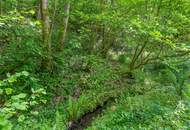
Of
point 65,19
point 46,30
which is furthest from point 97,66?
point 46,30

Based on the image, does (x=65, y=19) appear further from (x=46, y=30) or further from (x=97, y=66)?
(x=97, y=66)

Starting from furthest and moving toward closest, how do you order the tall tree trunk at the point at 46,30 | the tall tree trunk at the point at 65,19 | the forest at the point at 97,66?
1. the tall tree trunk at the point at 65,19
2. the tall tree trunk at the point at 46,30
3. the forest at the point at 97,66

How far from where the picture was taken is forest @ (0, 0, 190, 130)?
5656mm

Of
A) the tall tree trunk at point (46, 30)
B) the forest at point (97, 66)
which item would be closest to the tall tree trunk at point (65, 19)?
the forest at point (97, 66)

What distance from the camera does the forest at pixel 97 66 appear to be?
5.66m

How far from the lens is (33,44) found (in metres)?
6.02

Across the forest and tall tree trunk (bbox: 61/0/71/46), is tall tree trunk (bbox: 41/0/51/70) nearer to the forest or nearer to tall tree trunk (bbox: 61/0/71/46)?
the forest

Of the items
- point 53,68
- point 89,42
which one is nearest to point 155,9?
point 89,42

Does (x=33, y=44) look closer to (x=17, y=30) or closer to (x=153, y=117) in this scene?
(x=17, y=30)

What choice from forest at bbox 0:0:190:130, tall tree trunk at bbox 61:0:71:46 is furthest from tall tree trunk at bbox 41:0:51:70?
tall tree trunk at bbox 61:0:71:46

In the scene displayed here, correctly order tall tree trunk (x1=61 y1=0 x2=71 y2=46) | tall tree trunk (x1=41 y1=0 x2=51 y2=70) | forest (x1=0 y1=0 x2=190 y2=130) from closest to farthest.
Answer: forest (x1=0 y1=0 x2=190 y2=130) < tall tree trunk (x1=41 y1=0 x2=51 y2=70) < tall tree trunk (x1=61 y1=0 x2=71 y2=46)

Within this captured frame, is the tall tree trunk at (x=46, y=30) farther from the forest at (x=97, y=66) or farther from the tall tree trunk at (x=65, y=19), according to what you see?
the tall tree trunk at (x=65, y=19)

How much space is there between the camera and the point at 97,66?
7.57 m

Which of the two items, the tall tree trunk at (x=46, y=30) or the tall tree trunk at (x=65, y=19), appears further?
the tall tree trunk at (x=65, y=19)
